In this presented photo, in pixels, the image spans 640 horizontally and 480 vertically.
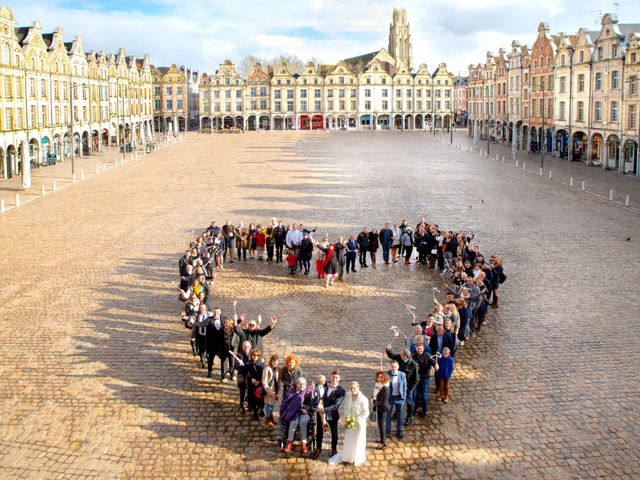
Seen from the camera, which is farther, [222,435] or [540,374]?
[540,374]

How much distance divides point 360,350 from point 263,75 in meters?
114

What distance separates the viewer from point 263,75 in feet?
408

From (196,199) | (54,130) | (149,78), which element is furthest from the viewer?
(149,78)

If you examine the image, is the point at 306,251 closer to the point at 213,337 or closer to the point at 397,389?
the point at 213,337

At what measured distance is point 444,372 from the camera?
1277 centimetres

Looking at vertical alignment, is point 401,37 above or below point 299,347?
above

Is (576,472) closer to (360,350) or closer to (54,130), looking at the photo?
(360,350)

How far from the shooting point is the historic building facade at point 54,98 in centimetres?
5031

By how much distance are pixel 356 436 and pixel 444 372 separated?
2.66m

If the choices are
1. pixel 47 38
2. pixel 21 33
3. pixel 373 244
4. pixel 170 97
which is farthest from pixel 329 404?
pixel 170 97

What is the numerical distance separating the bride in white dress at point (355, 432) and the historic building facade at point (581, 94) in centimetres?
4248

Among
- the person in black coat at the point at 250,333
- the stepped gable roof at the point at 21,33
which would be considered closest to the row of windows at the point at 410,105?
the stepped gable roof at the point at 21,33

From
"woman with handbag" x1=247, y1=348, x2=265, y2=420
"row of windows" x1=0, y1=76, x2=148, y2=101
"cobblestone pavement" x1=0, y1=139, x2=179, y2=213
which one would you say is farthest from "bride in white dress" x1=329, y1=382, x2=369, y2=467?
"row of windows" x1=0, y1=76, x2=148, y2=101

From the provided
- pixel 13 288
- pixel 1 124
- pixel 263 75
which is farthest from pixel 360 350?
pixel 263 75
